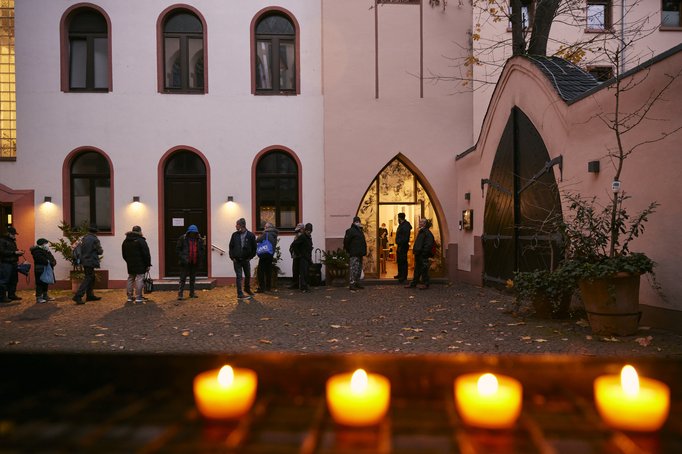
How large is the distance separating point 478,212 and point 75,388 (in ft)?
39.4

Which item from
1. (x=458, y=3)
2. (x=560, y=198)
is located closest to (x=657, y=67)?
(x=560, y=198)

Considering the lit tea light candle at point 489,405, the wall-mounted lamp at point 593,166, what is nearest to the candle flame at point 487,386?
the lit tea light candle at point 489,405

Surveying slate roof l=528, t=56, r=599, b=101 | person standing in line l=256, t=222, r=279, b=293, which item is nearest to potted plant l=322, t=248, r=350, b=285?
person standing in line l=256, t=222, r=279, b=293

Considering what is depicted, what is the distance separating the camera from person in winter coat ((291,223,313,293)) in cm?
1173

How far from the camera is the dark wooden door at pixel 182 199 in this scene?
44.7ft

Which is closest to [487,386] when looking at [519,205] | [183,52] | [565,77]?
[565,77]

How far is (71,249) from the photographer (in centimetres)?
1280

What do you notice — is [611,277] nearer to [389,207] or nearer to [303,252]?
[303,252]

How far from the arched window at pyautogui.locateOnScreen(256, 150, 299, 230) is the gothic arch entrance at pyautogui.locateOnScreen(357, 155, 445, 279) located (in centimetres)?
195

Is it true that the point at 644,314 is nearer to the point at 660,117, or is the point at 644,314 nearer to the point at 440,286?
the point at 660,117

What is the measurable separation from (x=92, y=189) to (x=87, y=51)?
370cm

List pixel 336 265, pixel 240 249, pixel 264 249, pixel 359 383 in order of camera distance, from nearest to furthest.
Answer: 1. pixel 359 383
2. pixel 240 249
3. pixel 264 249
4. pixel 336 265

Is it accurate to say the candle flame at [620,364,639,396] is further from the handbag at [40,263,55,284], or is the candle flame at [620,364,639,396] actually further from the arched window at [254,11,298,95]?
the arched window at [254,11,298,95]

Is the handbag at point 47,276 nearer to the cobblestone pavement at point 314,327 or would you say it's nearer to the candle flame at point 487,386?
the cobblestone pavement at point 314,327
